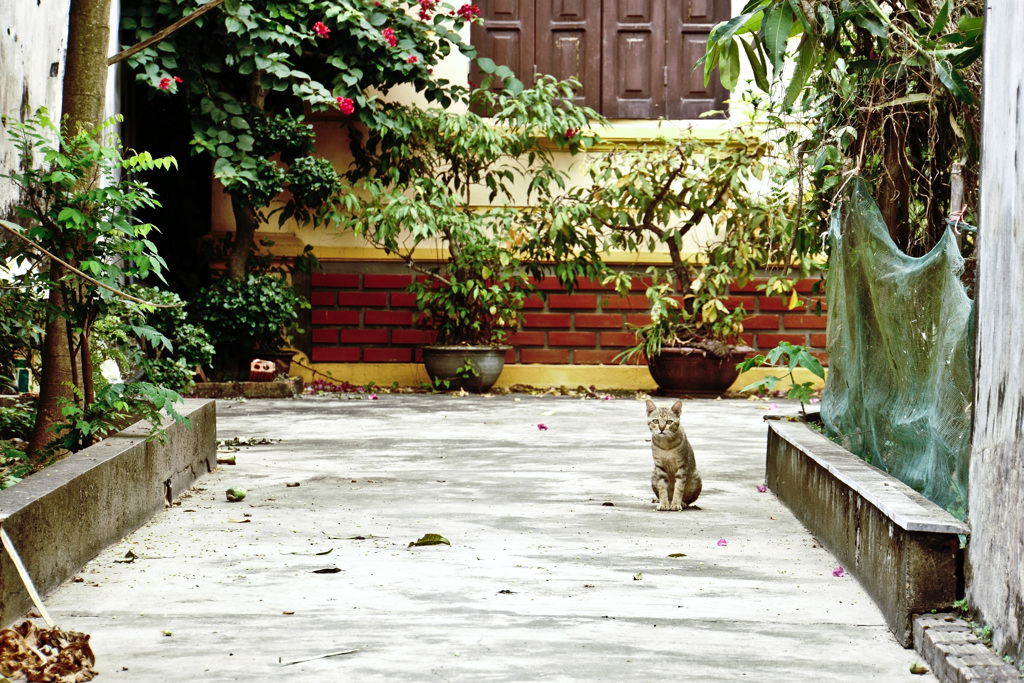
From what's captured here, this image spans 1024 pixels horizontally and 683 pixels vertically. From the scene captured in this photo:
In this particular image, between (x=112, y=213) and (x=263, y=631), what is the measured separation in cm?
191

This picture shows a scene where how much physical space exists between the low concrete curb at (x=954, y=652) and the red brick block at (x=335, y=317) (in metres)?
8.09

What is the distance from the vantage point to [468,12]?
31.7 feet

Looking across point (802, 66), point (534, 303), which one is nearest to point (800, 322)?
point (534, 303)

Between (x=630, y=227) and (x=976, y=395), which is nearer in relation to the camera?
(x=976, y=395)

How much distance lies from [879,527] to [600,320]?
24.2 ft

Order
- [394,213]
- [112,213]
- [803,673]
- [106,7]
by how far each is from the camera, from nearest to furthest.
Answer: [803,673] < [112,213] < [106,7] < [394,213]

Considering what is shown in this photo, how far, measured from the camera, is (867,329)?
4.64 metres

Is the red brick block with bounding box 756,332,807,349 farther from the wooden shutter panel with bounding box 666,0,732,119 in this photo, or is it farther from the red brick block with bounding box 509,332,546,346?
the wooden shutter panel with bounding box 666,0,732,119

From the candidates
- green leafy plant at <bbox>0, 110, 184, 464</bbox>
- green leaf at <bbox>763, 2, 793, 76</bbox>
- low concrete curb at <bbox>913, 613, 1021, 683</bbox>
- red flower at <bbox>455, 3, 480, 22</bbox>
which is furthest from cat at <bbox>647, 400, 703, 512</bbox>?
red flower at <bbox>455, 3, 480, 22</bbox>

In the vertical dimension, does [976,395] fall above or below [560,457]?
above

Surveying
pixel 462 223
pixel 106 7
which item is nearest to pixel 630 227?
pixel 462 223

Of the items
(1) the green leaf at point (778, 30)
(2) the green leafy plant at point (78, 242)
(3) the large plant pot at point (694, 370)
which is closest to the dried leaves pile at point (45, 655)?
(2) the green leafy plant at point (78, 242)

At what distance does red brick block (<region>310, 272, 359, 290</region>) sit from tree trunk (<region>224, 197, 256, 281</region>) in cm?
89

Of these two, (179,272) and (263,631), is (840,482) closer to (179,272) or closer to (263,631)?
(263,631)
